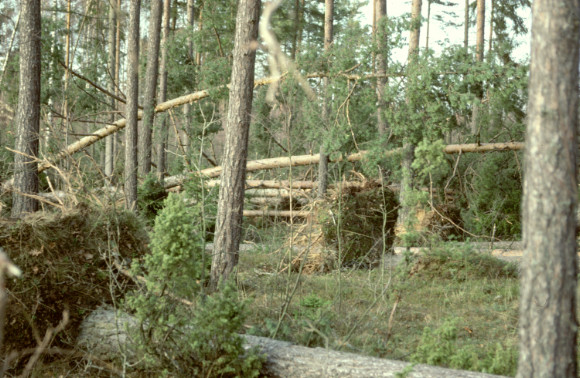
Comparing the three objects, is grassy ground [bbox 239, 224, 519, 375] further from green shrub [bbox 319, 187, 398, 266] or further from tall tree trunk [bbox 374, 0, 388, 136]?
tall tree trunk [bbox 374, 0, 388, 136]

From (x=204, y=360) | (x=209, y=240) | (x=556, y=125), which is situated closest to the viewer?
(x=556, y=125)

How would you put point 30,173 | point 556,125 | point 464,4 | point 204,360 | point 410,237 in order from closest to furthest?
point 556,125, point 204,360, point 410,237, point 30,173, point 464,4

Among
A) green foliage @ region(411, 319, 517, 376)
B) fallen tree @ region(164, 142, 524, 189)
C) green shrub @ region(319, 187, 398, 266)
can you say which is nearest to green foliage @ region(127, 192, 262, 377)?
green foliage @ region(411, 319, 517, 376)

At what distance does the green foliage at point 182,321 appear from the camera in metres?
4.87

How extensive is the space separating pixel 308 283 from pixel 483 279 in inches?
108

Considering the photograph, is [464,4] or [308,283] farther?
[464,4]

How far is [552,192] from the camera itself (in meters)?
3.48

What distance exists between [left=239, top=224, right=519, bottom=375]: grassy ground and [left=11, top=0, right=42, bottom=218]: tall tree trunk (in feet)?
13.2

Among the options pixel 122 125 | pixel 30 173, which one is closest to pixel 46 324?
pixel 30 173

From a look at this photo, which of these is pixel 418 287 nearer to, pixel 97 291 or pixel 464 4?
pixel 97 291

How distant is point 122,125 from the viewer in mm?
14625

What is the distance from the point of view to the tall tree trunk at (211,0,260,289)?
7.54 meters

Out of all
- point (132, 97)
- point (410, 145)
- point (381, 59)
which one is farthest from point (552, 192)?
point (132, 97)

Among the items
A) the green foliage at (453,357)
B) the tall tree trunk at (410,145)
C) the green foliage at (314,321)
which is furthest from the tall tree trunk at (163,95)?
the green foliage at (453,357)
